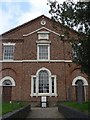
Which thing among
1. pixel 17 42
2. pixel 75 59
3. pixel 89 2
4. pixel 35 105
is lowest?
pixel 35 105

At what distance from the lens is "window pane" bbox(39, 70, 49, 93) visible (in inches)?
1237

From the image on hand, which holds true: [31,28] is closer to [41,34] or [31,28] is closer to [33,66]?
[41,34]

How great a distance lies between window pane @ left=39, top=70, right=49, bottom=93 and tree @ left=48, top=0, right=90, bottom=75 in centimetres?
1842

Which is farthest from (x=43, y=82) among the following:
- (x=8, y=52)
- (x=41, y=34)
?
(x=41, y=34)

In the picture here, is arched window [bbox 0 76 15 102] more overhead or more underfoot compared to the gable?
more underfoot

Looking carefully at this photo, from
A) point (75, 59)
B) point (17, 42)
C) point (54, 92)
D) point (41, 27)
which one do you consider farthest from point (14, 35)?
point (75, 59)

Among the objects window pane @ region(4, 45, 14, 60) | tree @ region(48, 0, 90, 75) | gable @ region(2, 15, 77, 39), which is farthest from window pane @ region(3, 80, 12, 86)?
tree @ region(48, 0, 90, 75)

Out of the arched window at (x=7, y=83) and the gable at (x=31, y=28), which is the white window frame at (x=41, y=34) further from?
the arched window at (x=7, y=83)

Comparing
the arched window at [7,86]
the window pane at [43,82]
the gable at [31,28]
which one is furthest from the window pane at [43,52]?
the arched window at [7,86]

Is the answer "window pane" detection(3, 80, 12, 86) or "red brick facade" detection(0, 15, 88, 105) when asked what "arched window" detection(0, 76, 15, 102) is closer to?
"window pane" detection(3, 80, 12, 86)

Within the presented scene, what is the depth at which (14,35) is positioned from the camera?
109 feet

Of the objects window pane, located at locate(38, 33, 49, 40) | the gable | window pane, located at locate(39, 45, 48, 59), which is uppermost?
the gable

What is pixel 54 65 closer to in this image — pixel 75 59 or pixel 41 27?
pixel 41 27

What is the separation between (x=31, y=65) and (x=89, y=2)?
20.6 metres
